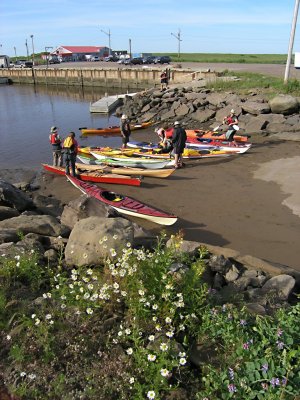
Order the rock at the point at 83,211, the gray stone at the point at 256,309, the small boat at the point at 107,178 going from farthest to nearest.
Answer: the small boat at the point at 107,178 → the rock at the point at 83,211 → the gray stone at the point at 256,309

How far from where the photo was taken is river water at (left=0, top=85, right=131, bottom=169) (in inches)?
784

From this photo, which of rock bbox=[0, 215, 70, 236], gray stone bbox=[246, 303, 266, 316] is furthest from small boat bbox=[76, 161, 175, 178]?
gray stone bbox=[246, 303, 266, 316]

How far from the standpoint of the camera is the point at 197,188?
13.3m

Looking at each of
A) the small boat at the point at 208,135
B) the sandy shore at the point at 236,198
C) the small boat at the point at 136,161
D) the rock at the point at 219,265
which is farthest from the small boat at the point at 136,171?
the rock at the point at 219,265

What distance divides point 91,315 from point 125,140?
49.1 ft

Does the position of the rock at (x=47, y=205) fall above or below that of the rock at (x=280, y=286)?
below

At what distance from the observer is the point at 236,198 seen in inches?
481

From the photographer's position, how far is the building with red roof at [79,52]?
333ft

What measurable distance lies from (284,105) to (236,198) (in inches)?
512

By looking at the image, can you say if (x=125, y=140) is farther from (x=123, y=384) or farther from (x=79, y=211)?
(x=123, y=384)

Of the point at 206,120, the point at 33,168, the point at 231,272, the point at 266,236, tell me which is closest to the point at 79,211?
the point at 231,272

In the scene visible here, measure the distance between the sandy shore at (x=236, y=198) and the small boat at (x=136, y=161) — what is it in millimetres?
797

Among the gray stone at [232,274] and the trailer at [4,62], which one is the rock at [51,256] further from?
the trailer at [4,62]

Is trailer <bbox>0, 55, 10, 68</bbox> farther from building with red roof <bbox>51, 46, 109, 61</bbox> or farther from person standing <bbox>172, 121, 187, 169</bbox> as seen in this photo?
person standing <bbox>172, 121, 187, 169</bbox>
